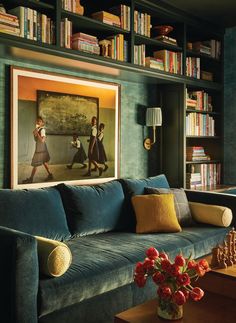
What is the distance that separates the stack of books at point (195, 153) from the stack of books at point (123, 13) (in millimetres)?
1668

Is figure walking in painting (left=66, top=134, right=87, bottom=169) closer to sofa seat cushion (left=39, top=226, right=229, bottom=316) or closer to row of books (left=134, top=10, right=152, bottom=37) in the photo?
sofa seat cushion (left=39, top=226, right=229, bottom=316)

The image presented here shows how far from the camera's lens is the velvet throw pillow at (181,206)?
3424mm

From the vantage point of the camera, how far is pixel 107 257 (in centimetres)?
242

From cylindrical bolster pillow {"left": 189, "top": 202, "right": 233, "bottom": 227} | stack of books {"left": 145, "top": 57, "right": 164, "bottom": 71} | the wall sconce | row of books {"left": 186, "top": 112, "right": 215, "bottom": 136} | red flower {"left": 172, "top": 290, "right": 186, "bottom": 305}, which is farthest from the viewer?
row of books {"left": 186, "top": 112, "right": 215, "bottom": 136}

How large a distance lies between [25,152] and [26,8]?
113 cm

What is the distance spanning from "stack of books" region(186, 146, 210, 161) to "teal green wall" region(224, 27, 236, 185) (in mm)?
430

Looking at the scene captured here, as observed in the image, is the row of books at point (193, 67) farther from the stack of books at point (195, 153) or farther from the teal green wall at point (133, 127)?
the stack of books at point (195, 153)

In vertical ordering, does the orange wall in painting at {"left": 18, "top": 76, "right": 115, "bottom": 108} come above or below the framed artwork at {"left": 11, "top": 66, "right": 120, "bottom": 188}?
above

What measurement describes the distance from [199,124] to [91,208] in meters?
2.17

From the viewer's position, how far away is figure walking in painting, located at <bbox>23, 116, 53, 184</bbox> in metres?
3.26

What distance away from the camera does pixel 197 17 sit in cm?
A: 441

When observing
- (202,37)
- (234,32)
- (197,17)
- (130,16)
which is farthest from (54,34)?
(234,32)

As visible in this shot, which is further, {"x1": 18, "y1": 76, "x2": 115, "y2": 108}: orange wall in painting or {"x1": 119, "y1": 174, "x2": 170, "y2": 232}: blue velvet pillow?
{"x1": 119, "y1": 174, "x2": 170, "y2": 232}: blue velvet pillow

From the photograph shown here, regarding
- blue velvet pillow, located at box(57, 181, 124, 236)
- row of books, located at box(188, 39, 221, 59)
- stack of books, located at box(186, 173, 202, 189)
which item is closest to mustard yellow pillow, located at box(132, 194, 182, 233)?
blue velvet pillow, located at box(57, 181, 124, 236)
